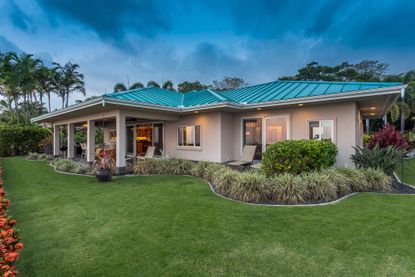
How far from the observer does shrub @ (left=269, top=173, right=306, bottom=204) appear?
19.2ft

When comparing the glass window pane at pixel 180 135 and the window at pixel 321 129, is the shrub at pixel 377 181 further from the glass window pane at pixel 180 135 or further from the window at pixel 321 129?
the glass window pane at pixel 180 135

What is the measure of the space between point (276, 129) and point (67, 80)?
32588 mm

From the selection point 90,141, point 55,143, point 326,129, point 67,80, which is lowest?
point 55,143

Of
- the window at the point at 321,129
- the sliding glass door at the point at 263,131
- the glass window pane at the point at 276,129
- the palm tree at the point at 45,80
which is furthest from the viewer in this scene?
the palm tree at the point at 45,80

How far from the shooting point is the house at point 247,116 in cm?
869

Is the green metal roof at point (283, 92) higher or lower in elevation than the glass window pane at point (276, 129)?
higher

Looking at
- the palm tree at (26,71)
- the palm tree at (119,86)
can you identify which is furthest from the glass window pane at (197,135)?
the palm tree at (26,71)

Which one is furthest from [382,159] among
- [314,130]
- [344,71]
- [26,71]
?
[26,71]

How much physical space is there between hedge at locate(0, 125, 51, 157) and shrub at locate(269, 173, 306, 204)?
23.2 meters

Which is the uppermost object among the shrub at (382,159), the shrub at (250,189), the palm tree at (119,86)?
the palm tree at (119,86)

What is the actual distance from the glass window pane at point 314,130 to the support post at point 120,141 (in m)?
8.23

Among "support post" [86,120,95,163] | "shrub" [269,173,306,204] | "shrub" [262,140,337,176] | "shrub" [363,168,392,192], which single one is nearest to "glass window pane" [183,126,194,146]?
"support post" [86,120,95,163]

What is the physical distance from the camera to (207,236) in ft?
12.9

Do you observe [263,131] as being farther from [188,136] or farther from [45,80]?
[45,80]
